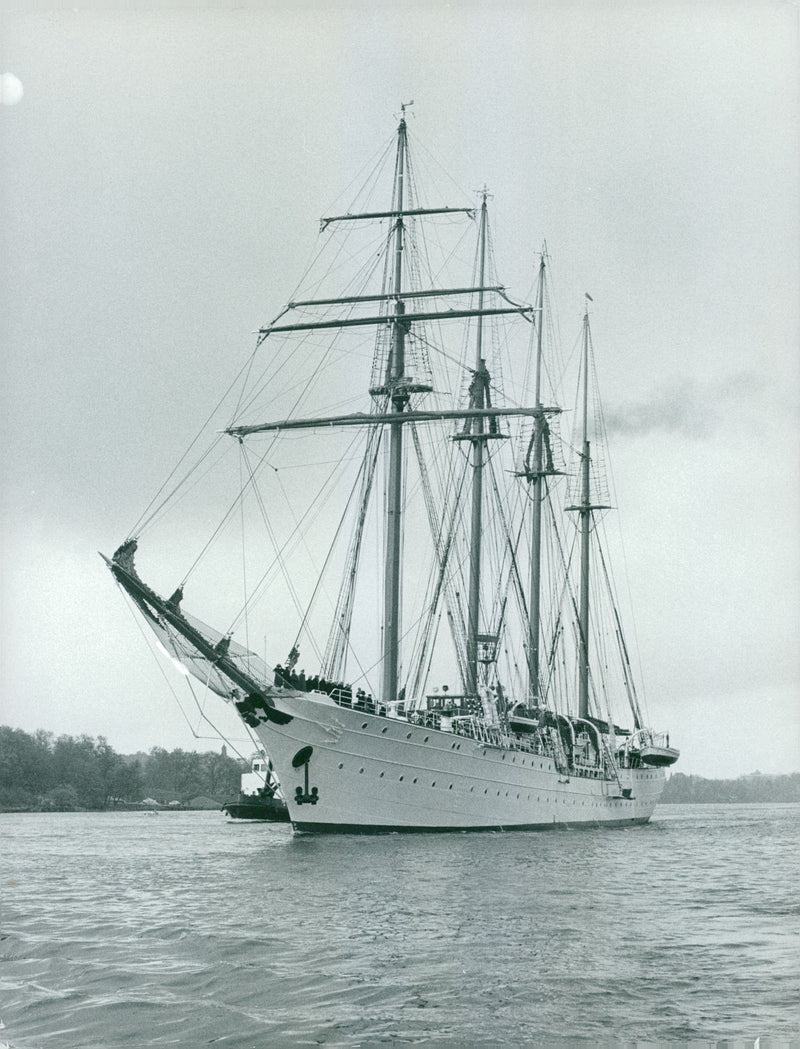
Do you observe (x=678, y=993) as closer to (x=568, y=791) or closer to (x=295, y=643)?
(x=295, y=643)

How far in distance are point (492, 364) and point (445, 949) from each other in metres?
44.5

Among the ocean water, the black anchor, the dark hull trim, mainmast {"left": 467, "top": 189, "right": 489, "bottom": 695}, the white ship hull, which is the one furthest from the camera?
mainmast {"left": 467, "top": 189, "right": 489, "bottom": 695}

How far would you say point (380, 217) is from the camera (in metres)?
47.8

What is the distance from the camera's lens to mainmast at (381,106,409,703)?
4625 cm

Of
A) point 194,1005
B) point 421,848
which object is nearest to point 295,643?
point 421,848

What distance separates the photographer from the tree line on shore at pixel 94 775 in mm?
68000

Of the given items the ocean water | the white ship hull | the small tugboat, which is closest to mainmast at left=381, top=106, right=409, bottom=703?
the white ship hull

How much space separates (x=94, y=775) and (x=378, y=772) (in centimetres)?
5595

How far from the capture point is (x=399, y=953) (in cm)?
2019

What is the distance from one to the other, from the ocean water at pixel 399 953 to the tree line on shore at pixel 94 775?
17905 millimetres

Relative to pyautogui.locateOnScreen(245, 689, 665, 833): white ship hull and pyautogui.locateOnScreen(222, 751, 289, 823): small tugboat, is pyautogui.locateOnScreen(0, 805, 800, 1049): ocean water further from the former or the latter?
pyautogui.locateOnScreen(222, 751, 289, 823): small tugboat

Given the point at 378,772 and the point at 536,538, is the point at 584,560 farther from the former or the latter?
the point at 378,772

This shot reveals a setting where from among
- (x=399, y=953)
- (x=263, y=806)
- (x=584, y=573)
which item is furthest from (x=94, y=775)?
(x=399, y=953)

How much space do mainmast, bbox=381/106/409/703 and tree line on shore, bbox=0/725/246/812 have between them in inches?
509
